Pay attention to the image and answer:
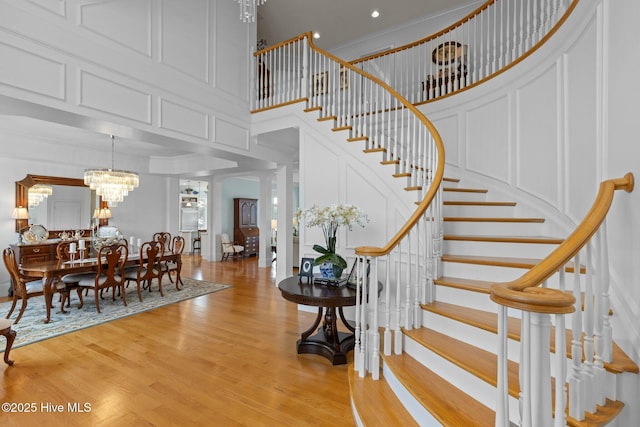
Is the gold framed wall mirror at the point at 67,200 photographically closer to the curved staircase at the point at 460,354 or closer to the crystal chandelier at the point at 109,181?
the crystal chandelier at the point at 109,181

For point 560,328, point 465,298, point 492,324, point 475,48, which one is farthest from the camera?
point 475,48

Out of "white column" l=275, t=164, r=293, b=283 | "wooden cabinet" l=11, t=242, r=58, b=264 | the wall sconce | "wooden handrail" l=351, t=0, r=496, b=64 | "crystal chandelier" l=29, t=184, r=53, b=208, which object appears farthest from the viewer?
"white column" l=275, t=164, r=293, b=283

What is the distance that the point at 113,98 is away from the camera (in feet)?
11.0

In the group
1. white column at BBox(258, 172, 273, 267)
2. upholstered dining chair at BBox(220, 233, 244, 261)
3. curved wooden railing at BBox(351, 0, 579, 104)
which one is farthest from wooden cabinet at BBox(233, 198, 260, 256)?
curved wooden railing at BBox(351, 0, 579, 104)

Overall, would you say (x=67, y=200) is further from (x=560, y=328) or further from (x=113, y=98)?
(x=560, y=328)

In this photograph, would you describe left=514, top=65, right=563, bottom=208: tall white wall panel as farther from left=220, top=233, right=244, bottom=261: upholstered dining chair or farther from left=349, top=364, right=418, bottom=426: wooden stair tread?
left=220, top=233, right=244, bottom=261: upholstered dining chair

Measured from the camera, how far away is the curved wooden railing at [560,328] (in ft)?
3.11

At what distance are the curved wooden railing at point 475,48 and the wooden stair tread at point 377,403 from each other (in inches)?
140

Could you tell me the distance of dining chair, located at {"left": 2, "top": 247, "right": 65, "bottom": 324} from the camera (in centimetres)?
380

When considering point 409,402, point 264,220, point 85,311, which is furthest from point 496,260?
point 264,220

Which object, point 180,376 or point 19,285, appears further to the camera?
point 19,285

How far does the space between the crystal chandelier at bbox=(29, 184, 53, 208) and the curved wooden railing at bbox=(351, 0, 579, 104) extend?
6.78 metres

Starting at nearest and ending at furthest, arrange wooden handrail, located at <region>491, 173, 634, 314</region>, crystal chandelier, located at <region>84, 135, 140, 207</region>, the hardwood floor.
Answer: wooden handrail, located at <region>491, 173, 634, 314</region> < the hardwood floor < crystal chandelier, located at <region>84, 135, 140, 207</region>

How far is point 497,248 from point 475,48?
3237 millimetres
